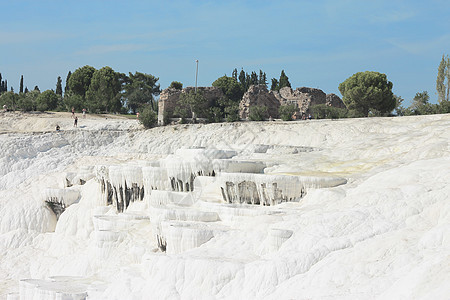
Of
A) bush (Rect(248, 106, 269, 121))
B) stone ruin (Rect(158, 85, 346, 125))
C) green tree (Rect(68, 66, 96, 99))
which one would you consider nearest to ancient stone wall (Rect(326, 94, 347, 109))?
stone ruin (Rect(158, 85, 346, 125))

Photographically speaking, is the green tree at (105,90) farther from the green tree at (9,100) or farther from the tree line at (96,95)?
the green tree at (9,100)

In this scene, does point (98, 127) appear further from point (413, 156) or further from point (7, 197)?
point (413, 156)

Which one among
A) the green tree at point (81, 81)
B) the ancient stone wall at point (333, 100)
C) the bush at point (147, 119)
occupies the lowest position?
the bush at point (147, 119)

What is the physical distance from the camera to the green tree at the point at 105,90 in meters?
43.1

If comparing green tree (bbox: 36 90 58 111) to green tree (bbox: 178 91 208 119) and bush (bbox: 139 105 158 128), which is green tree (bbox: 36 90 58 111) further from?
green tree (bbox: 178 91 208 119)

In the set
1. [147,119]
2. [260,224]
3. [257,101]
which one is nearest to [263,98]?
[257,101]

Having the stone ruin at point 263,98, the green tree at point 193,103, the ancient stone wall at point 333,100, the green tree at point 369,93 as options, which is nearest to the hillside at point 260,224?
the green tree at point 193,103

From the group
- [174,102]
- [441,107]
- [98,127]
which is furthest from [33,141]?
[441,107]

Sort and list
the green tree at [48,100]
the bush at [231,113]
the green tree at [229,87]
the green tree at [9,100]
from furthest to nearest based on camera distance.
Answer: the green tree at [229,87] < the green tree at [48,100] < the green tree at [9,100] < the bush at [231,113]

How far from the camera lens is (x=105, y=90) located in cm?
4653

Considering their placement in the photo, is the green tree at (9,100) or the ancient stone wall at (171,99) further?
the green tree at (9,100)

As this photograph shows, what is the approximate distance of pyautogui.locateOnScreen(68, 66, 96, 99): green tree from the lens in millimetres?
49875

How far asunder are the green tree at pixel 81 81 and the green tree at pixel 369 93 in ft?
80.9

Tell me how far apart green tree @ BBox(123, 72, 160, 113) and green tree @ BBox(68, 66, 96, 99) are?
3.21m
